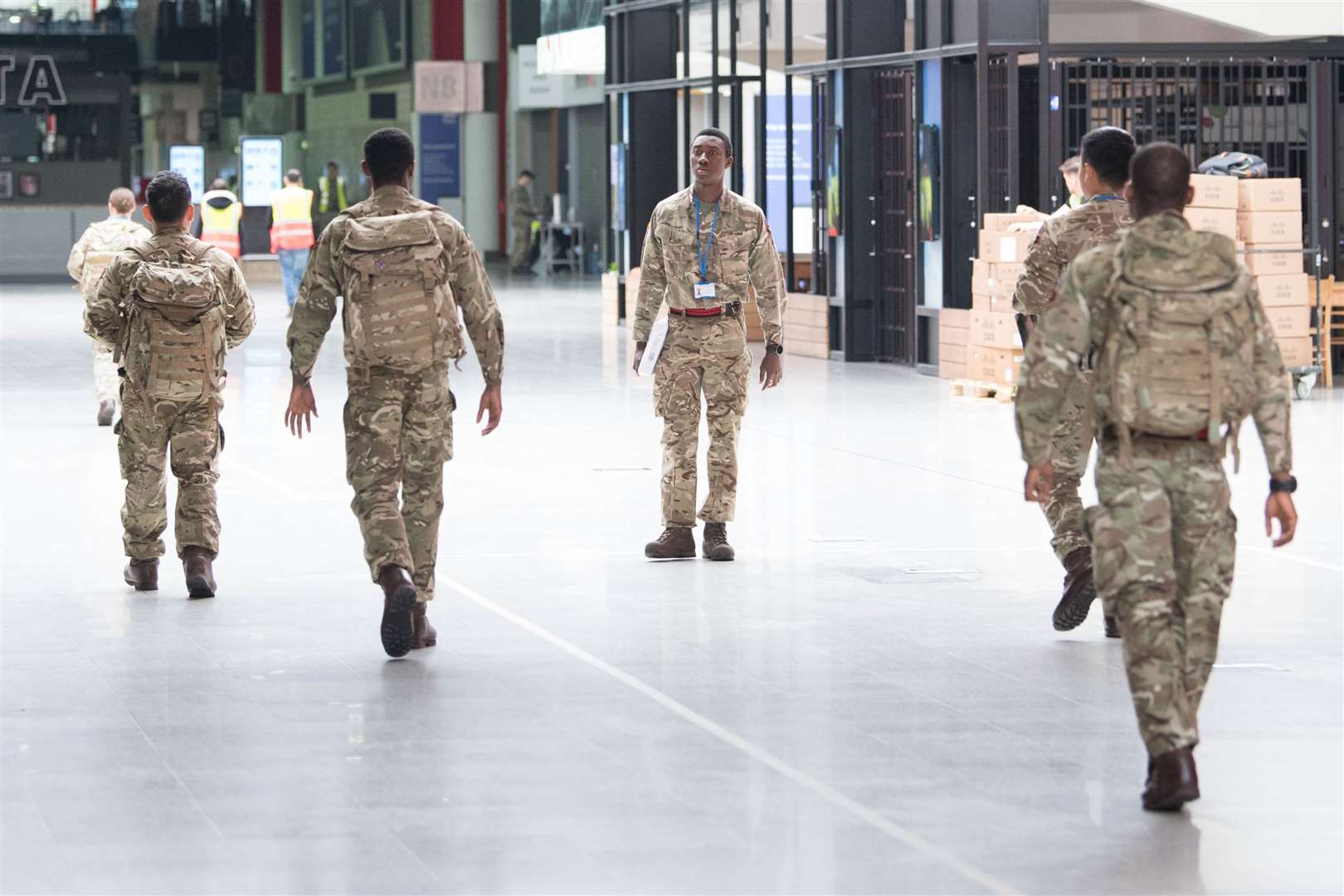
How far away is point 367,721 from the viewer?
6621 mm

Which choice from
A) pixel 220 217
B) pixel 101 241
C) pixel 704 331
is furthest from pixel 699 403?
pixel 220 217

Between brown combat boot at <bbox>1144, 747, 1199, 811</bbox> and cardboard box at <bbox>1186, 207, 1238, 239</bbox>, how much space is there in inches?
447

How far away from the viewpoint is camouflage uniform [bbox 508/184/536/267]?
40.7 metres

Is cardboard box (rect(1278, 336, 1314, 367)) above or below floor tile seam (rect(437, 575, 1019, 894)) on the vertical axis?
above

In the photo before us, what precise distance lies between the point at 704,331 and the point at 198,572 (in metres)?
2.28

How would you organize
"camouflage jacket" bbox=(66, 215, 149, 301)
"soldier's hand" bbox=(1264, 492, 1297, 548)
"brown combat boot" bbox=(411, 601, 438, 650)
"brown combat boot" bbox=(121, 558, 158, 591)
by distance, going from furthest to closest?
"camouflage jacket" bbox=(66, 215, 149, 301)
"brown combat boot" bbox=(121, 558, 158, 591)
"brown combat boot" bbox=(411, 601, 438, 650)
"soldier's hand" bbox=(1264, 492, 1297, 548)

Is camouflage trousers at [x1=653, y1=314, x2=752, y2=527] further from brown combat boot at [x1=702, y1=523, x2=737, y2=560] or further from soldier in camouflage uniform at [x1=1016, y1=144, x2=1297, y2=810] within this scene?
soldier in camouflage uniform at [x1=1016, y1=144, x2=1297, y2=810]

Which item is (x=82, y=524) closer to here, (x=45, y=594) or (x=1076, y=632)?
(x=45, y=594)

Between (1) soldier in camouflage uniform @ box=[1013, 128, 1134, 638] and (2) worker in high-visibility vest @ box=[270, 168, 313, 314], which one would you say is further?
(2) worker in high-visibility vest @ box=[270, 168, 313, 314]

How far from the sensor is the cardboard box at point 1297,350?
56.2 feet

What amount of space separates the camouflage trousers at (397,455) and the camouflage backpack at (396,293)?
78 millimetres

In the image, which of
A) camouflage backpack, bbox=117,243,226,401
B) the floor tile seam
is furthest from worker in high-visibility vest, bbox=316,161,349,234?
the floor tile seam

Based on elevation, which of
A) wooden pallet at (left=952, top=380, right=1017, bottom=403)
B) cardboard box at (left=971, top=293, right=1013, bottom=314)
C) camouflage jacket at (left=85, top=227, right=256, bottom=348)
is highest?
camouflage jacket at (left=85, top=227, right=256, bottom=348)

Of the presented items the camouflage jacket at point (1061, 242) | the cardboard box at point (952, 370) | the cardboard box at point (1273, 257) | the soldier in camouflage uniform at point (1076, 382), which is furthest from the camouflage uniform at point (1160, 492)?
the cardboard box at point (952, 370)
